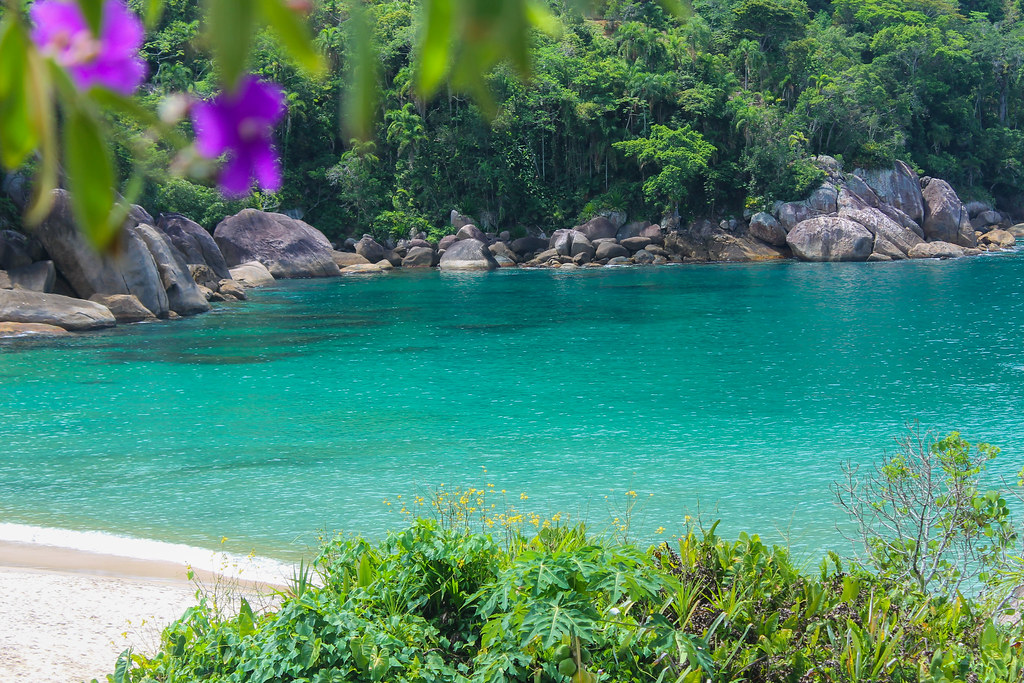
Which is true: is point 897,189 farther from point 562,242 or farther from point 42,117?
point 42,117

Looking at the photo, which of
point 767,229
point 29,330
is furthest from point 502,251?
point 29,330

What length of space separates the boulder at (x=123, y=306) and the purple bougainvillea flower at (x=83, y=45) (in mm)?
27220

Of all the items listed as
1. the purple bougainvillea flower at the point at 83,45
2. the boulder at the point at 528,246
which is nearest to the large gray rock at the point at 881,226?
the boulder at the point at 528,246

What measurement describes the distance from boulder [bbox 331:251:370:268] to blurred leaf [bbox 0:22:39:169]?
149ft

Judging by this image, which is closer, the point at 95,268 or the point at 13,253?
the point at 13,253

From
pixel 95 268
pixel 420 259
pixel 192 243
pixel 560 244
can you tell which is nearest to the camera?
pixel 95 268

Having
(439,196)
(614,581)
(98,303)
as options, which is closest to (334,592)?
(614,581)

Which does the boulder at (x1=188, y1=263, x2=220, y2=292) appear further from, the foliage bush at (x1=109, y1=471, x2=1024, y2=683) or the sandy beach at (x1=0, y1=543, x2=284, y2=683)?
the foliage bush at (x1=109, y1=471, x2=1024, y2=683)

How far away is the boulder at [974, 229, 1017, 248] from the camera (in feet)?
174

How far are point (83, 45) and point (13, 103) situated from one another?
65 millimetres

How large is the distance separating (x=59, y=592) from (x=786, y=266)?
4010 centimetres

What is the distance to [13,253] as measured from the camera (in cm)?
2473

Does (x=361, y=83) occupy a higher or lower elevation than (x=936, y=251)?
lower

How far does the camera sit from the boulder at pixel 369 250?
47.1m
